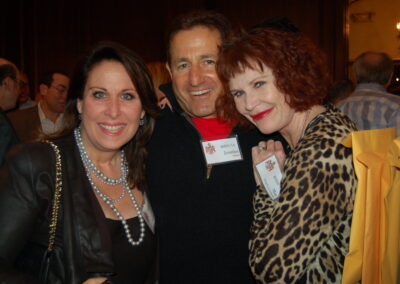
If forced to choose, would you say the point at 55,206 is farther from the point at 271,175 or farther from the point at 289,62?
the point at 289,62

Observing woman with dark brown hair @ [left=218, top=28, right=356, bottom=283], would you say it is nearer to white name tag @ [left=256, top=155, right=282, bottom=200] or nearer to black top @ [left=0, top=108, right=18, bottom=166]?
white name tag @ [left=256, top=155, right=282, bottom=200]

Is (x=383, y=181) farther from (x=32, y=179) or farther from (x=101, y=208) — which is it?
(x=32, y=179)

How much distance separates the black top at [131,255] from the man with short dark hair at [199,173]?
8.9 inches

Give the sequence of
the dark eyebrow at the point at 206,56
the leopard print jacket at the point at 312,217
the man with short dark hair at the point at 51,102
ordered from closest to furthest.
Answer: the leopard print jacket at the point at 312,217 → the dark eyebrow at the point at 206,56 → the man with short dark hair at the point at 51,102

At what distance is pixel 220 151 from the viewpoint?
211 centimetres

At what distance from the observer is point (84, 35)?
6984 millimetres

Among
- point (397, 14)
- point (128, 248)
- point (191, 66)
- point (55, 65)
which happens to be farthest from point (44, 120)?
point (397, 14)

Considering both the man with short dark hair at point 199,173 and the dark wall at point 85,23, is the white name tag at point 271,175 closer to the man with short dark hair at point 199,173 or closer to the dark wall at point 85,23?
the man with short dark hair at point 199,173

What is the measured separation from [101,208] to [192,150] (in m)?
0.63

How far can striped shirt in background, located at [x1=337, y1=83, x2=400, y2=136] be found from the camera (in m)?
3.52

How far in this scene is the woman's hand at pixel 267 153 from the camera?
1.89 metres

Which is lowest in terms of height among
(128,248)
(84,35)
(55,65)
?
(128,248)

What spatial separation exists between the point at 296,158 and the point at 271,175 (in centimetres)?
40

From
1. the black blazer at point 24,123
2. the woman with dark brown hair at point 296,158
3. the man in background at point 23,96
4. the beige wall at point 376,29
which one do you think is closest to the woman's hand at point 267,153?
the woman with dark brown hair at point 296,158
